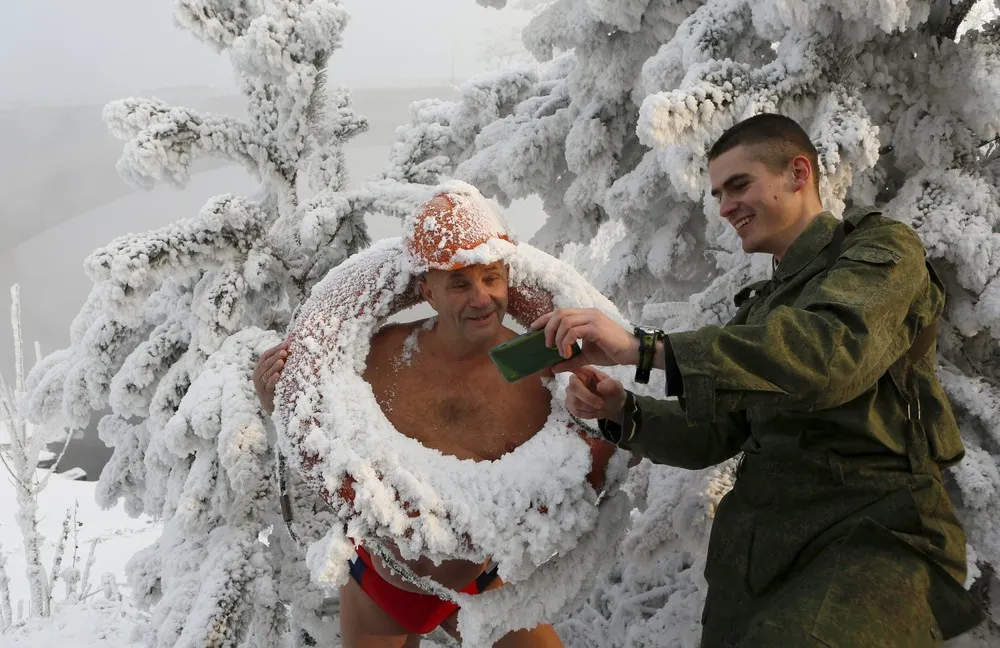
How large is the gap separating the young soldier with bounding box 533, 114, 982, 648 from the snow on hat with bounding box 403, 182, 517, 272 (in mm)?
276

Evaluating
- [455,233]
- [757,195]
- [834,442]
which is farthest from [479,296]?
[834,442]

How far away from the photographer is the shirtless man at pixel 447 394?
4.30 feet

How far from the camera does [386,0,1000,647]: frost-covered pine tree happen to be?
5.02ft

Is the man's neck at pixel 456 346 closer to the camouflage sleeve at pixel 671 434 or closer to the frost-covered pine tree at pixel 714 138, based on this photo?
the camouflage sleeve at pixel 671 434

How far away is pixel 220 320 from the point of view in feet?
6.01

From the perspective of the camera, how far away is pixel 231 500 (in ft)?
5.53

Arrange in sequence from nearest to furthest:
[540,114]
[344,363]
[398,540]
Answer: [398,540] < [344,363] < [540,114]

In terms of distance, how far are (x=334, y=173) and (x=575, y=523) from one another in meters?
1.44

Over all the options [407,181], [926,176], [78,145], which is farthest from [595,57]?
[78,145]

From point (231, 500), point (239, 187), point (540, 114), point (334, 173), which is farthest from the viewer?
point (239, 187)

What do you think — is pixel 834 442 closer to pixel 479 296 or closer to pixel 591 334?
pixel 591 334

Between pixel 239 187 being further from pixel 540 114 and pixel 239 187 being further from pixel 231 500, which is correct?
pixel 231 500

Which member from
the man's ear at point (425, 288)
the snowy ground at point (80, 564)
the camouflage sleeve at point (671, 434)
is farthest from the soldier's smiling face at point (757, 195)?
the snowy ground at point (80, 564)

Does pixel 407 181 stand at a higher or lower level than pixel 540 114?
lower
